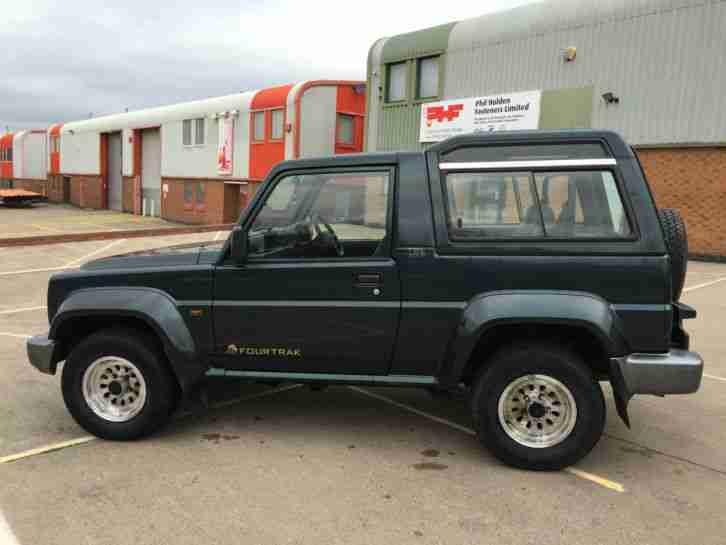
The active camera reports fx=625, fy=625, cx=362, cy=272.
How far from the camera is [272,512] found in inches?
140

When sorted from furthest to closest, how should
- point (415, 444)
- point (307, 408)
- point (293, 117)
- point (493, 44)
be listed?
point (293, 117), point (493, 44), point (307, 408), point (415, 444)

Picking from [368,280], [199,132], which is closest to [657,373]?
[368,280]

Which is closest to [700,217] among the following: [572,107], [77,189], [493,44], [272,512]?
[572,107]

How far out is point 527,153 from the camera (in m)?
4.08

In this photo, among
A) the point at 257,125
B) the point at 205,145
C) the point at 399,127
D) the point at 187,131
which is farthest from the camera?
the point at 187,131

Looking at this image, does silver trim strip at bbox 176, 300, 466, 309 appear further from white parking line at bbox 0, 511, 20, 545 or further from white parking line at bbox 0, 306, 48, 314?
white parking line at bbox 0, 306, 48, 314

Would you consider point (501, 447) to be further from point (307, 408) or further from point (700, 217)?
point (700, 217)

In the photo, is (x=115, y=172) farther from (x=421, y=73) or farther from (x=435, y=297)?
(x=435, y=297)

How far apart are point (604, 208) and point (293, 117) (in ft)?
79.9

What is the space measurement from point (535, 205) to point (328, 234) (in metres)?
1.42

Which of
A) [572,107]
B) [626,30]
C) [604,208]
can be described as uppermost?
[626,30]

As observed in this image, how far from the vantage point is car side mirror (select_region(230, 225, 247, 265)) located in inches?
167

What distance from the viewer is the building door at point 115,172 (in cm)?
4447

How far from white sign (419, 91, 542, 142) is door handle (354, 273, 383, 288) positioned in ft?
52.4
